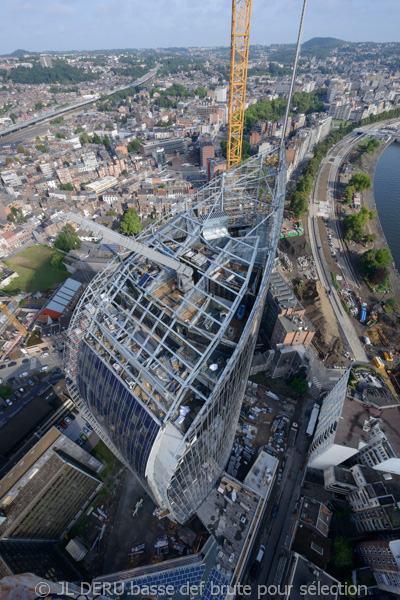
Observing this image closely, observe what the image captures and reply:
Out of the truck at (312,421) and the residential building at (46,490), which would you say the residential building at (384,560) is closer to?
the truck at (312,421)

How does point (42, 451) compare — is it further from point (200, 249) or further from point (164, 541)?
point (200, 249)

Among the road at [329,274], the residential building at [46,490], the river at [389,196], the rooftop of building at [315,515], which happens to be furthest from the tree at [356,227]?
the residential building at [46,490]

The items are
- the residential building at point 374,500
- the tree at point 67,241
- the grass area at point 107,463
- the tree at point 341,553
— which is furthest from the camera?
the tree at point 67,241

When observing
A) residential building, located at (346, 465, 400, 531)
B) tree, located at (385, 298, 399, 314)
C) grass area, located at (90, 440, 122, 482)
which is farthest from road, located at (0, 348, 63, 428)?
tree, located at (385, 298, 399, 314)

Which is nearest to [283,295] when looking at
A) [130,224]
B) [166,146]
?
[130,224]

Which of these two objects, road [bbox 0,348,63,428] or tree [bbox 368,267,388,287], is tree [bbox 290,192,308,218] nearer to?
tree [bbox 368,267,388,287]
